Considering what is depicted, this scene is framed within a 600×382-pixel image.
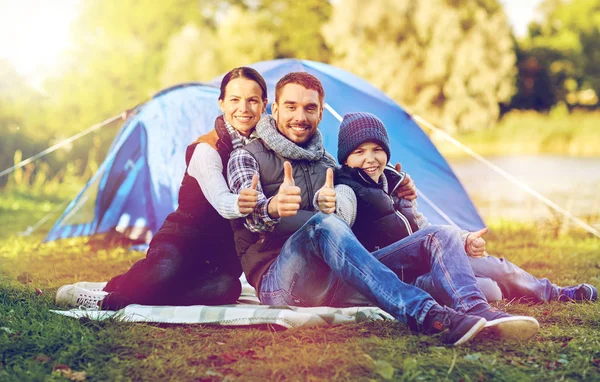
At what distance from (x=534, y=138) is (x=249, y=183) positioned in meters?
17.7

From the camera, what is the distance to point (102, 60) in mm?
20688

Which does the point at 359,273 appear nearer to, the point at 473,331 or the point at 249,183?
the point at 473,331

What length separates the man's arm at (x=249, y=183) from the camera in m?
2.65

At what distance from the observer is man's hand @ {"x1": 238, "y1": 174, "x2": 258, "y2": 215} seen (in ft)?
8.54

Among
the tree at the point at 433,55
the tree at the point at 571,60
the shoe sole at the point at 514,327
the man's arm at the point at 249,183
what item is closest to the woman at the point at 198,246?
the man's arm at the point at 249,183

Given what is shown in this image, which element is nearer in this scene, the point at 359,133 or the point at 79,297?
the point at 359,133

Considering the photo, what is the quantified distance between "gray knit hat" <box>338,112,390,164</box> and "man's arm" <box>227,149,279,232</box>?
1.38ft

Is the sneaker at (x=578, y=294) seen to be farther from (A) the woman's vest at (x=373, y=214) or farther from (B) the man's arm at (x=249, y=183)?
(B) the man's arm at (x=249, y=183)

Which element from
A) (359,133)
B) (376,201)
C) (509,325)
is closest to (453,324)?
(509,325)

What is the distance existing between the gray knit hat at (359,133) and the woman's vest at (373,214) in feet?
0.31

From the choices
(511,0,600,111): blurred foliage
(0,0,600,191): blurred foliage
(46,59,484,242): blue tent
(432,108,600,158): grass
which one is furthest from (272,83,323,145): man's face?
(511,0,600,111): blurred foliage

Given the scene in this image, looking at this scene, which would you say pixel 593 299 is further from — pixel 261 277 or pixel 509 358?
pixel 261 277

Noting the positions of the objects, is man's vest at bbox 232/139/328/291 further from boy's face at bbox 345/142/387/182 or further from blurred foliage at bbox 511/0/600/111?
blurred foliage at bbox 511/0/600/111

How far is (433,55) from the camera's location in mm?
19422
